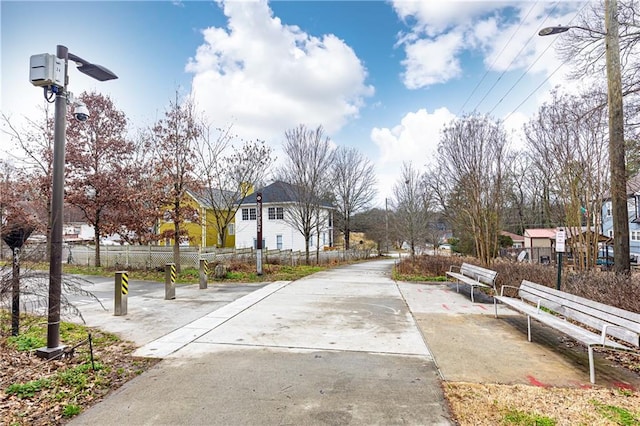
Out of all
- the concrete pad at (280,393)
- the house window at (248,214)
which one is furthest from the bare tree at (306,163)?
the concrete pad at (280,393)

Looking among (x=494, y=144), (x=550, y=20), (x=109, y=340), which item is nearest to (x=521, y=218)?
(x=494, y=144)

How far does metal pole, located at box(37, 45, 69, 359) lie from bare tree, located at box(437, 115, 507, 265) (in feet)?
41.4

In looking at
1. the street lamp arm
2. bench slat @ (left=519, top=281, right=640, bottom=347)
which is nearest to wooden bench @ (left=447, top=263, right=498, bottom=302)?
bench slat @ (left=519, top=281, right=640, bottom=347)

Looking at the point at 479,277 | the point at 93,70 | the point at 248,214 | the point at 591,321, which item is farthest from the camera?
the point at 248,214

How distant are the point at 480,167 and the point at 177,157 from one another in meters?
13.1

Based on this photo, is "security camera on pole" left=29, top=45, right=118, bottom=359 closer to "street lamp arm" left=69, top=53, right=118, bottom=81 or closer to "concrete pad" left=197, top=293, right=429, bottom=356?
"street lamp arm" left=69, top=53, right=118, bottom=81

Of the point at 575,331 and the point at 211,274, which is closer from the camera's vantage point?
the point at 575,331

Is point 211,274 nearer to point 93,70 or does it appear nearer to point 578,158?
point 93,70

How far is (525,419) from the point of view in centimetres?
301

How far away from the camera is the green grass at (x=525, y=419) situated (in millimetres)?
2940

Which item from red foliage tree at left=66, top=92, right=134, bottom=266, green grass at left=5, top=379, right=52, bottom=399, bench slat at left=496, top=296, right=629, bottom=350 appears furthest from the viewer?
red foliage tree at left=66, top=92, right=134, bottom=266

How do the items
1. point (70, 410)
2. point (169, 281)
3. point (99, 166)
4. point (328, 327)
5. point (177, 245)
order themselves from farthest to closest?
1. point (99, 166)
2. point (177, 245)
3. point (169, 281)
4. point (328, 327)
5. point (70, 410)

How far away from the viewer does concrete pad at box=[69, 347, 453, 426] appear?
3.13 metres

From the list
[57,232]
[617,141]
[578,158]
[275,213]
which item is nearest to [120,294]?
[57,232]
